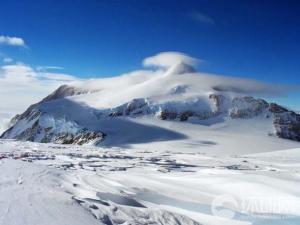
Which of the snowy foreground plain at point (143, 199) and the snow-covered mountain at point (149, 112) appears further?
the snow-covered mountain at point (149, 112)

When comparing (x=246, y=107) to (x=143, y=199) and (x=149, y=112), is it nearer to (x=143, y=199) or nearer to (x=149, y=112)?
(x=149, y=112)

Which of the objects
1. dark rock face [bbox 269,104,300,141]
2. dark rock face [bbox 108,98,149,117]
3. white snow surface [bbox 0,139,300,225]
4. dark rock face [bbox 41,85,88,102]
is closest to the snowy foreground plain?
white snow surface [bbox 0,139,300,225]

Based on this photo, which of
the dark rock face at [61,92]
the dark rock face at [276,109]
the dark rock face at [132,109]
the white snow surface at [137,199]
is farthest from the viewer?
the dark rock face at [61,92]

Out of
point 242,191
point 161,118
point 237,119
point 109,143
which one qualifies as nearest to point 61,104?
point 161,118

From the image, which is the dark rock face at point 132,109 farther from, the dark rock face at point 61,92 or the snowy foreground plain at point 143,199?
the snowy foreground plain at point 143,199

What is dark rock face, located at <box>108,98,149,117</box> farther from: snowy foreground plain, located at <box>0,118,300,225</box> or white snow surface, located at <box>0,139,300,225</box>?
white snow surface, located at <box>0,139,300,225</box>

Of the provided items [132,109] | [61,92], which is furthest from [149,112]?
[61,92]

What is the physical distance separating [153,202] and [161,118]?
85.4 meters

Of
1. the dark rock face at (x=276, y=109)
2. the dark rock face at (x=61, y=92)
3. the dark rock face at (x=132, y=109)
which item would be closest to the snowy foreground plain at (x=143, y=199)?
the dark rock face at (x=132, y=109)

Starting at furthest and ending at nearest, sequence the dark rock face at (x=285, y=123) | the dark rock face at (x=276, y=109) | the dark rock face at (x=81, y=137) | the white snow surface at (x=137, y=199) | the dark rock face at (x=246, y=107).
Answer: the dark rock face at (x=276, y=109)
the dark rock face at (x=246, y=107)
the dark rock face at (x=285, y=123)
the dark rock face at (x=81, y=137)
the white snow surface at (x=137, y=199)

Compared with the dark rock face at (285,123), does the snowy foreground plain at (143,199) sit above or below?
below

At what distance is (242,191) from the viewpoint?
54.5ft

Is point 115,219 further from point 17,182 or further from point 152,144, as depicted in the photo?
point 152,144

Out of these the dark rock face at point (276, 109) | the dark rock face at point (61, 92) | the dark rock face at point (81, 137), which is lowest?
the dark rock face at point (81, 137)
